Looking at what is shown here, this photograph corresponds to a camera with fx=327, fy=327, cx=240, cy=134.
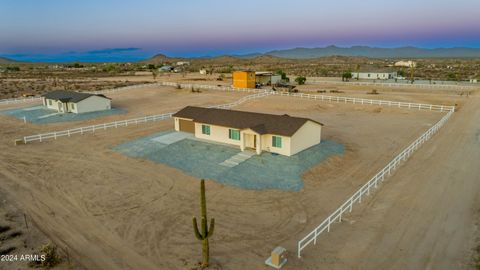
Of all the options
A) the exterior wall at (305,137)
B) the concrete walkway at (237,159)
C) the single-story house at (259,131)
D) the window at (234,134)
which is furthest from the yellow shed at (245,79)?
the concrete walkway at (237,159)

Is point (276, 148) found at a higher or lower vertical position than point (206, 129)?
lower

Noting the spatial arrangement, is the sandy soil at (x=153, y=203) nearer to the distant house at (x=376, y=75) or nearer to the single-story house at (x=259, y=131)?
the single-story house at (x=259, y=131)

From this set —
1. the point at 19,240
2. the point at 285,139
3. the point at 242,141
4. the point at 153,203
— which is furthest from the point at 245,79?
the point at 19,240

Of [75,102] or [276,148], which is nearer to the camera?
[276,148]

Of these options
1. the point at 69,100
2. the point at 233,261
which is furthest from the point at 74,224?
the point at 69,100

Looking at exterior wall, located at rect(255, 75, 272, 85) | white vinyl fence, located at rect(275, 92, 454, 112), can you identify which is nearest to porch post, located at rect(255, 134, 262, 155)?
white vinyl fence, located at rect(275, 92, 454, 112)

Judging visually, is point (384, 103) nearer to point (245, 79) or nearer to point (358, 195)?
point (245, 79)

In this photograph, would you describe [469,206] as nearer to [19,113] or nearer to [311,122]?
[311,122]

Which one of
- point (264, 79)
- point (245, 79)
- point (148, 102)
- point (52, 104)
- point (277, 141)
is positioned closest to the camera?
point (277, 141)
